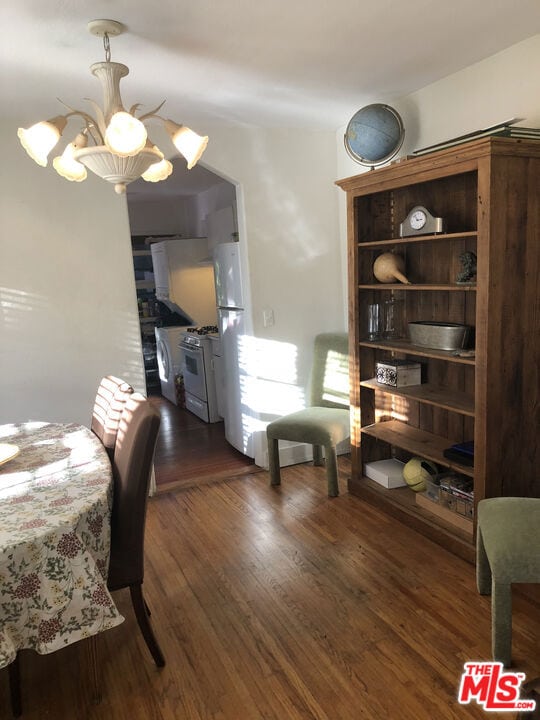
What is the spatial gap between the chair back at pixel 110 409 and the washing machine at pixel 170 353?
3.18m

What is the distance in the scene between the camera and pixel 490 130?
2238 mm

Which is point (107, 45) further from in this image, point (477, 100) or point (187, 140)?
point (477, 100)

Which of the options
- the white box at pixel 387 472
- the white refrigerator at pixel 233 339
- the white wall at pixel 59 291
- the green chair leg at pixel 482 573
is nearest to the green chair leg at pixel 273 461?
the white refrigerator at pixel 233 339

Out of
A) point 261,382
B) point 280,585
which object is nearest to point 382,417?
point 261,382

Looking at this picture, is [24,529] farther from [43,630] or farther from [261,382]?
[261,382]

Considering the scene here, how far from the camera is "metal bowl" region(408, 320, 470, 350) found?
264 cm

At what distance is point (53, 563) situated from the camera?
1.58 meters

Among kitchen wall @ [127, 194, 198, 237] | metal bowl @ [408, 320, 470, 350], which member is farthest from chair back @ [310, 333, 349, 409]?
kitchen wall @ [127, 194, 198, 237]

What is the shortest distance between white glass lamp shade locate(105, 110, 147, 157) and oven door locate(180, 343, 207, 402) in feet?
11.1

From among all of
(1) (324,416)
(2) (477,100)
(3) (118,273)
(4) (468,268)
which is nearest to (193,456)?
(1) (324,416)

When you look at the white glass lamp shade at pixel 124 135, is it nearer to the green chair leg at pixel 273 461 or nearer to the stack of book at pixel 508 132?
the stack of book at pixel 508 132

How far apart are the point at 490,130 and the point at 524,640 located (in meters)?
2.04

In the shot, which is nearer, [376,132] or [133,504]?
[133,504]

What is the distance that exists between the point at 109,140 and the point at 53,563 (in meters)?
1.31
